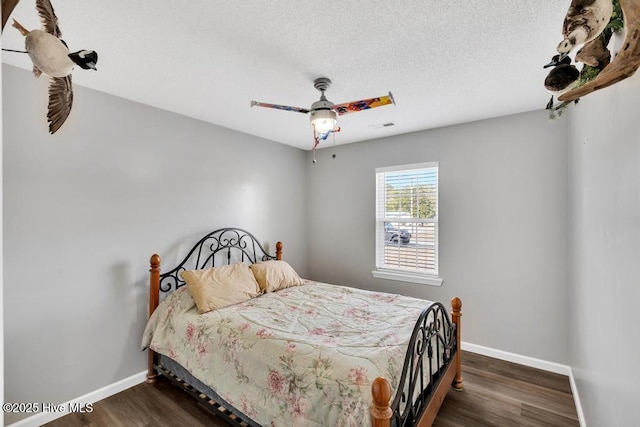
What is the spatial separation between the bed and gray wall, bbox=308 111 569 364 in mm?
843

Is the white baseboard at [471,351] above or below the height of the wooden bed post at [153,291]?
below

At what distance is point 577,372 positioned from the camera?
2.51m

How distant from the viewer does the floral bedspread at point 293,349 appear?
174 cm

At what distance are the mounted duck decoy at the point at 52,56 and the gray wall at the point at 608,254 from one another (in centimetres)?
193

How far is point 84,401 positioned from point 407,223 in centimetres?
361

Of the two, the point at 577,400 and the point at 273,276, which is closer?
the point at 577,400

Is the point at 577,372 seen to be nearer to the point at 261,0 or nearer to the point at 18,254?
the point at 261,0

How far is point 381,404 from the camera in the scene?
151 cm

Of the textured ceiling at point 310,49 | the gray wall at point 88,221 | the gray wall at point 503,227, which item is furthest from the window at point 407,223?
the gray wall at point 88,221

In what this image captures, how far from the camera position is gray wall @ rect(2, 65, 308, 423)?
2.29m

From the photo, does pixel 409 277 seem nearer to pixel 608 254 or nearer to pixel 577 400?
pixel 577 400

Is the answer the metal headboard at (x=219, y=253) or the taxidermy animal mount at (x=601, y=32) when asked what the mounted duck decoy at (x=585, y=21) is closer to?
the taxidermy animal mount at (x=601, y=32)

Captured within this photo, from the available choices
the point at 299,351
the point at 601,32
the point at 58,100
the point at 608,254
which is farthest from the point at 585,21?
the point at 299,351

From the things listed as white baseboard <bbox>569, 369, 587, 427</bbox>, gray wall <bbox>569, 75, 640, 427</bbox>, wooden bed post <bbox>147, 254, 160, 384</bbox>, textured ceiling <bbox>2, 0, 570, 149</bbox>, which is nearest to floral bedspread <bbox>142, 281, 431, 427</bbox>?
wooden bed post <bbox>147, 254, 160, 384</bbox>
